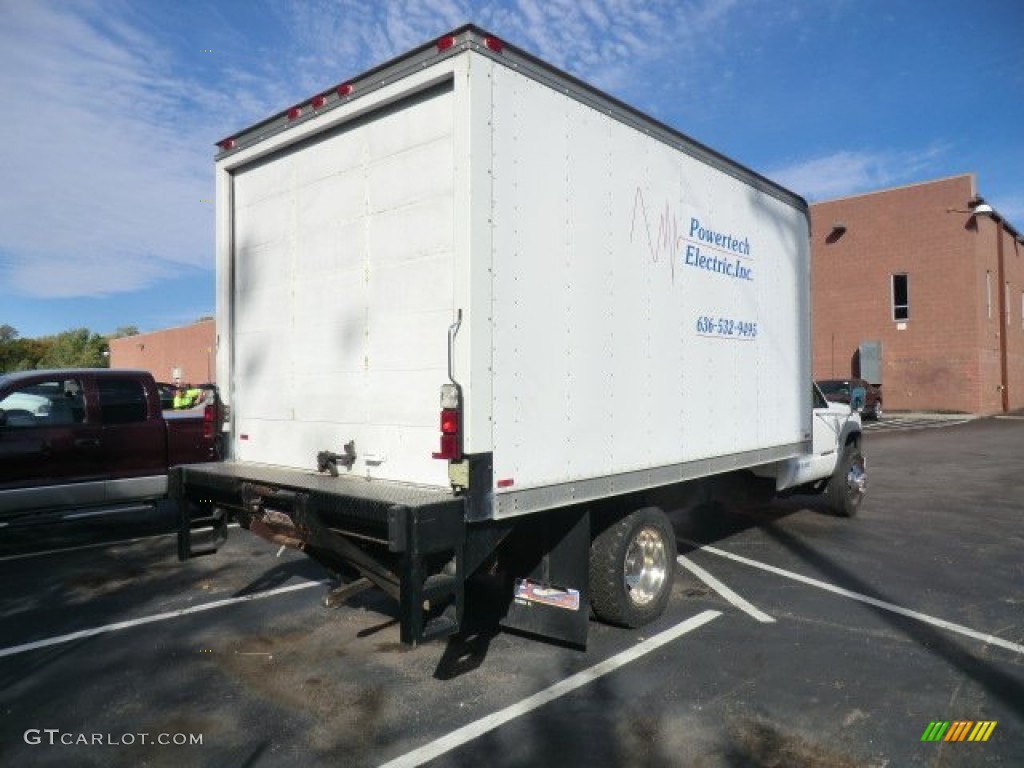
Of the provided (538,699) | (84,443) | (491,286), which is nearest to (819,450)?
(538,699)

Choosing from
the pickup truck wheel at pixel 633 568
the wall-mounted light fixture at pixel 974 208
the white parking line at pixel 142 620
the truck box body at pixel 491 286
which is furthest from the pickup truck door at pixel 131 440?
the wall-mounted light fixture at pixel 974 208

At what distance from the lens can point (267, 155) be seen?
5.64m

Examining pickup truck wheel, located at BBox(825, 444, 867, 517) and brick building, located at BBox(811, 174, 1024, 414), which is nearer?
pickup truck wheel, located at BBox(825, 444, 867, 517)

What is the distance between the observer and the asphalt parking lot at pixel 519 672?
3.77 meters

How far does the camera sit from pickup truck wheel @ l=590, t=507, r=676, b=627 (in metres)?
5.17

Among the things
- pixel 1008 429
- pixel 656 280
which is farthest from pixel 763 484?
pixel 1008 429

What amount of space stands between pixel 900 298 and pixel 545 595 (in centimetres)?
3223

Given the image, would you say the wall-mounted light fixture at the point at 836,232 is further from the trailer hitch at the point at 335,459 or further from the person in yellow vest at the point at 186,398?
the trailer hitch at the point at 335,459

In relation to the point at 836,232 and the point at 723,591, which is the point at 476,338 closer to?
the point at 723,591

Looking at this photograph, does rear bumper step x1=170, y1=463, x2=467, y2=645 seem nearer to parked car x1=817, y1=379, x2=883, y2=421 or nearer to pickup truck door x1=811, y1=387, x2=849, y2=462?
pickup truck door x1=811, y1=387, x2=849, y2=462

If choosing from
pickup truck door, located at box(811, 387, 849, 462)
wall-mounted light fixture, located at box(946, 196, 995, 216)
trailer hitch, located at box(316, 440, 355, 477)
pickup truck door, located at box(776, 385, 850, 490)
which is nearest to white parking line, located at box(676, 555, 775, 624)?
pickup truck door, located at box(776, 385, 850, 490)

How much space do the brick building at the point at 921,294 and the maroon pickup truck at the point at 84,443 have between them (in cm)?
2623

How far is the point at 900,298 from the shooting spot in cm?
3225

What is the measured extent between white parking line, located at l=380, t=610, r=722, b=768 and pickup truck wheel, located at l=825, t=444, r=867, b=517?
4429mm
